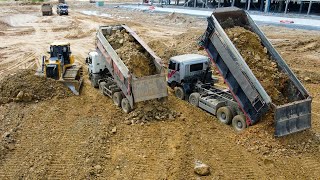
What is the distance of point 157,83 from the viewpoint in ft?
45.7

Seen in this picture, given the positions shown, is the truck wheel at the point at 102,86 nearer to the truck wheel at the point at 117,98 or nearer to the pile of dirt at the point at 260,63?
the truck wheel at the point at 117,98

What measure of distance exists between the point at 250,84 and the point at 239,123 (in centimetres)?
173

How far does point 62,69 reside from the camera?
17.8 meters

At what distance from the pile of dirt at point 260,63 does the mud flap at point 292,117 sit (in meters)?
0.65

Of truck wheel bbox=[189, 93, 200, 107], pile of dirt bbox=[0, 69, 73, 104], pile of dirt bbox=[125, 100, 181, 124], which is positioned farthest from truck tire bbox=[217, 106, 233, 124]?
pile of dirt bbox=[0, 69, 73, 104]

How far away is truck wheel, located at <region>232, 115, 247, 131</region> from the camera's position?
12.7 metres

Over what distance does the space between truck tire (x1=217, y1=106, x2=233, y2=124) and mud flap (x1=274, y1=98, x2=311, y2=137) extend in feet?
7.38

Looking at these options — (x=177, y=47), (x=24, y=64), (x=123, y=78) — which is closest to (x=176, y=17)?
(x=177, y=47)

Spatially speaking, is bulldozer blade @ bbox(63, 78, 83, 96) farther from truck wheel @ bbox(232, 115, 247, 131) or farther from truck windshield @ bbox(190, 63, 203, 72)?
truck wheel @ bbox(232, 115, 247, 131)

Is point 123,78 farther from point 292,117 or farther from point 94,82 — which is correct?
point 292,117

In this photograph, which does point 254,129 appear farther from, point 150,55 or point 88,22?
point 88,22

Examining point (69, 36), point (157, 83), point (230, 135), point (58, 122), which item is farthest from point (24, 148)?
point (69, 36)

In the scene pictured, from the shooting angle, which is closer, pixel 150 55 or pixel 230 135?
pixel 230 135

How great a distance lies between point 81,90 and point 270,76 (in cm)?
969
